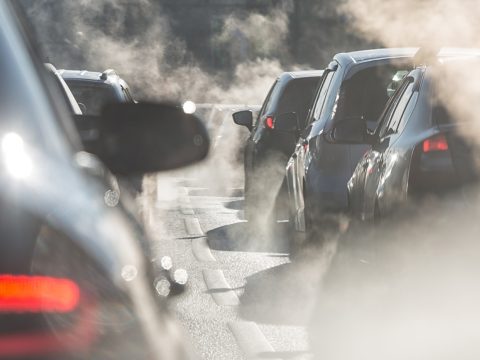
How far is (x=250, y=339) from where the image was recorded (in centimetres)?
757

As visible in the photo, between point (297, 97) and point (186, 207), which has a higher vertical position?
point (186, 207)

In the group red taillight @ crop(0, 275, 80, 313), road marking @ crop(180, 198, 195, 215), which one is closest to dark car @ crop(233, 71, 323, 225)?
road marking @ crop(180, 198, 195, 215)

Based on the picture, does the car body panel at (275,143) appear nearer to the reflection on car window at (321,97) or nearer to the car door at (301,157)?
the car door at (301,157)

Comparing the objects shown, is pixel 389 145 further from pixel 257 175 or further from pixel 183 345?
pixel 257 175

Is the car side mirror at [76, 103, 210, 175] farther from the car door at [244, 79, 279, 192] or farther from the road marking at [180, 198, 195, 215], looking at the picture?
the road marking at [180, 198, 195, 215]

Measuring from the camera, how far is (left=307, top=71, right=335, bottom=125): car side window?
36.3 ft

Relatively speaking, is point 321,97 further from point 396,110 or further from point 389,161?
point 389,161

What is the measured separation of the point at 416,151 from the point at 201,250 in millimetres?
6102

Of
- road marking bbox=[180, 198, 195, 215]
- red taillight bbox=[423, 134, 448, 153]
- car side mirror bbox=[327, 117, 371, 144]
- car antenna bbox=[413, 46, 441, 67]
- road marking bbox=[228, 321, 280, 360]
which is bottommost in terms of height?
road marking bbox=[228, 321, 280, 360]

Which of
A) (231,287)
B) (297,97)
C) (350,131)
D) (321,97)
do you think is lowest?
(350,131)

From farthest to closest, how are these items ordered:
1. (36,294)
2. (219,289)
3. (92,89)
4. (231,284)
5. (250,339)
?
(92,89) → (231,284) → (219,289) → (250,339) → (36,294)

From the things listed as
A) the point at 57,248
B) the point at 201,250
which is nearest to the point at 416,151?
the point at 57,248

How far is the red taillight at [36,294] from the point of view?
5.95 ft

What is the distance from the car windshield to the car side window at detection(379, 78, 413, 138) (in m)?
0.03
